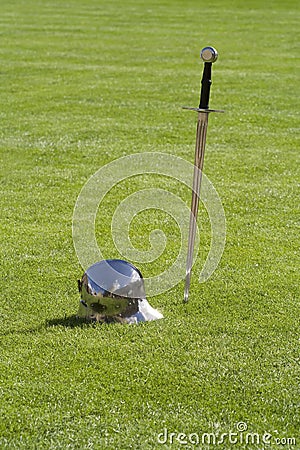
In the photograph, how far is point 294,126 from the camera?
28.7 feet

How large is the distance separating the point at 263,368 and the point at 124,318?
889mm

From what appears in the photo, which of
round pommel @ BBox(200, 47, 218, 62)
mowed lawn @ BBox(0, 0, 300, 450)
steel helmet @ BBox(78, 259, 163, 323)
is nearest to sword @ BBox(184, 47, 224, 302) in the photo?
round pommel @ BBox(200, 47, 218, 62)

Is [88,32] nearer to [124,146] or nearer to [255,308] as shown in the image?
[124,146]

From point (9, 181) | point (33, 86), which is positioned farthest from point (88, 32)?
point (9, 181)

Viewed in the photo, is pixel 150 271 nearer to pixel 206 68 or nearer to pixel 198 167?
pixel 198 167

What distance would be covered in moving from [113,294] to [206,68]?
1394 millimetres

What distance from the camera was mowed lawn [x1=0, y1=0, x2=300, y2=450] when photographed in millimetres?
3230

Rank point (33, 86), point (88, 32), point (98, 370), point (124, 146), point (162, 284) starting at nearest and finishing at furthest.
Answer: point (98, 370) → point (162, 284) → point (124, 146) → point (33, 86) → point (88, 32)

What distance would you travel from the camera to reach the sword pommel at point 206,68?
352 cm

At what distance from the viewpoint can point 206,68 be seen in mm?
3600

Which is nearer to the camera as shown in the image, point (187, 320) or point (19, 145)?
point (187, 320)

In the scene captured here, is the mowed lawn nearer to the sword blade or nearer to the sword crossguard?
the sword blade

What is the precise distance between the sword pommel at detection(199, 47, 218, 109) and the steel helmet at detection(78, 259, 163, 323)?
110 centimetres

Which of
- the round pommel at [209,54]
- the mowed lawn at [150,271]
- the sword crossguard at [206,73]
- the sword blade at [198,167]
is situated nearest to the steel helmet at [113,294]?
the mowed lawn at [150,271]
